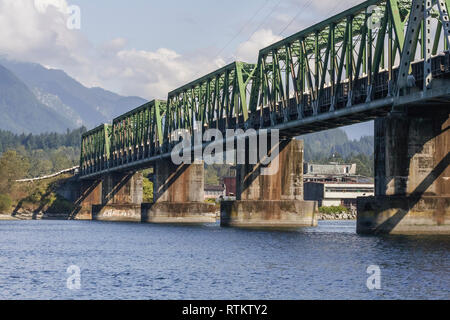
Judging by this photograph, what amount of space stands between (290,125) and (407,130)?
79.9 feet

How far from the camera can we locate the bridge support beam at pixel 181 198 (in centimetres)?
13962

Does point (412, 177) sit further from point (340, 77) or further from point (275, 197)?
point (275, 197)

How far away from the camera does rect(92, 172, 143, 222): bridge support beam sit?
176125mm

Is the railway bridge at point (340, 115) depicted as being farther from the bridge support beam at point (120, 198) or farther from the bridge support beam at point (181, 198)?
the bridge support beam at point (120, 198)

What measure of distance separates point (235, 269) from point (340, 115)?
1324 inches

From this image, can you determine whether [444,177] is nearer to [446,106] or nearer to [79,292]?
[446,106]

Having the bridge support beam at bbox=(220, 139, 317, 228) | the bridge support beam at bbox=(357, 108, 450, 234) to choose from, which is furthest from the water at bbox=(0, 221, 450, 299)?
the bridge support beam at bbox=(220, 139, 317, 228)

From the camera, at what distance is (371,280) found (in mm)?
42875

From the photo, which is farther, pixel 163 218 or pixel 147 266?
pixel 163 218

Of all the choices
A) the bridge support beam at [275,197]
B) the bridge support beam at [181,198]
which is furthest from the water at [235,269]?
the bridge support beam at [181,198]

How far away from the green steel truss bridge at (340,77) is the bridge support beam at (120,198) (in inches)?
1602

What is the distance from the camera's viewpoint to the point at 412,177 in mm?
70188
